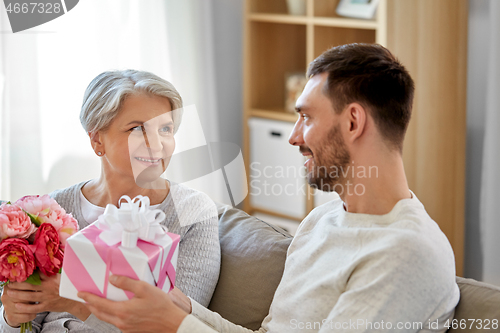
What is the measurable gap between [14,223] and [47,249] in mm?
94

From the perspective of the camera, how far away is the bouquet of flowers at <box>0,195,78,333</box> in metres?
1.15

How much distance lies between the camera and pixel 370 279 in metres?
1.03

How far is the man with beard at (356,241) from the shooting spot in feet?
3.33

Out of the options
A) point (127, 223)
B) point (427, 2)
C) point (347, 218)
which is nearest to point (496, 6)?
point (427, 2)

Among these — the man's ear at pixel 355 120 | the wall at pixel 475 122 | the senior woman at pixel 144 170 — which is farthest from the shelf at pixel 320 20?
the man's ear at pixel 355 120

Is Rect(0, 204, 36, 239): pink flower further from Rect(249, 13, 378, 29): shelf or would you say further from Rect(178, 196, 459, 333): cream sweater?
Rect(249, 13, 378, 29): shelf

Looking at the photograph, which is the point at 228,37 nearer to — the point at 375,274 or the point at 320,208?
the point at 320,208

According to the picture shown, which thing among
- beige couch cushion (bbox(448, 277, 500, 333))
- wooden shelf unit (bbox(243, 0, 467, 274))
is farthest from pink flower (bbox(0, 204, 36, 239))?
wooden shelf unit (bbox(243, 0, 467, 274))

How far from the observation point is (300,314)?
3.83 ft

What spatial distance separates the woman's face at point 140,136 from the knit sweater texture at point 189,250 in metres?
0.12

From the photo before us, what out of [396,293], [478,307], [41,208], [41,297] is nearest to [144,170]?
[41,208]

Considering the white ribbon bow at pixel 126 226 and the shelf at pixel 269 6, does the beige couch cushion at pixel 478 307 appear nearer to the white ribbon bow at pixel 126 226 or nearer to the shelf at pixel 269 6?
the white ribbon bow at pixel 126 226

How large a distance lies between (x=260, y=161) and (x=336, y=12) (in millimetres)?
940

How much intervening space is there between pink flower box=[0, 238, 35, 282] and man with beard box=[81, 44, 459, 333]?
0.19 m
